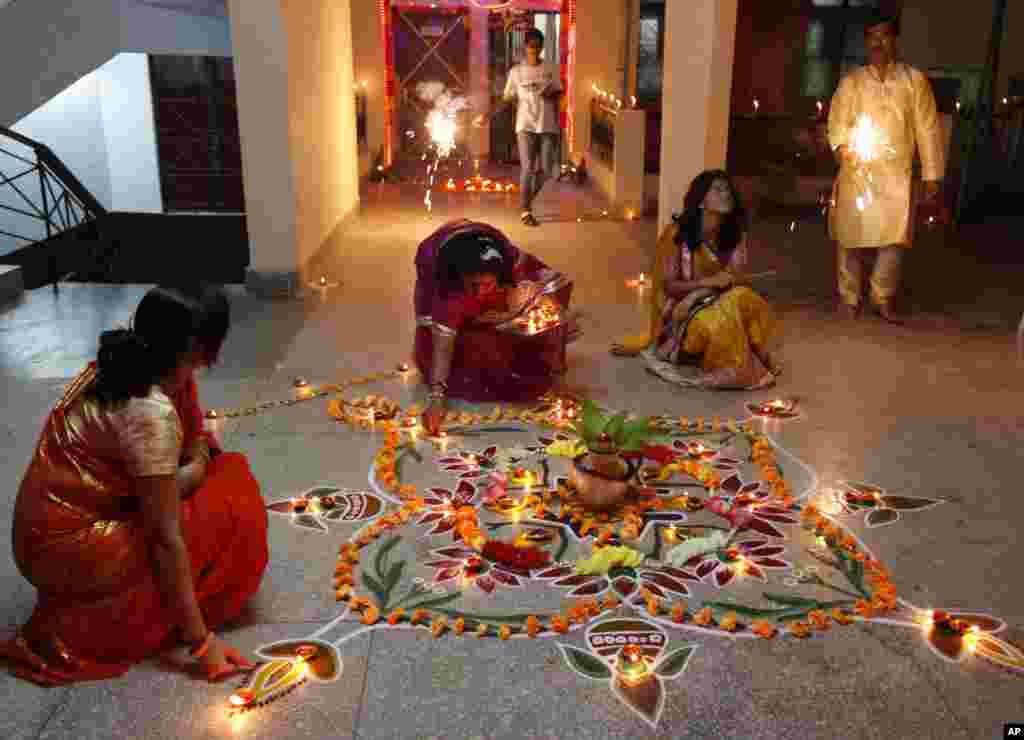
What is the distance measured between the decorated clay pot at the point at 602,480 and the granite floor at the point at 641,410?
72cm

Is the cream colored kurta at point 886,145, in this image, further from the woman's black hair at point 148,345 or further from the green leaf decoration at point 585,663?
the woman's black hair at point 148,345

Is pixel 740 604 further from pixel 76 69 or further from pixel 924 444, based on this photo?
pixel 76 69

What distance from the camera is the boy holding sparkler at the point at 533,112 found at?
8.51 metres

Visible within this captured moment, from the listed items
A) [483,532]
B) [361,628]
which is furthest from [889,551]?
[361,628]

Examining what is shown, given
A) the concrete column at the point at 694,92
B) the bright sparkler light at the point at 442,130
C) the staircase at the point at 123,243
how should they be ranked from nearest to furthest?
the concrete column at the point at 694,92, the staircase at the point at 123,243, the bright sparkler light at the point at 442,130

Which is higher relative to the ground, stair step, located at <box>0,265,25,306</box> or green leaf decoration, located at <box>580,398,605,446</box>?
green leaf decoration, located at <box>580,398,605,446</box>

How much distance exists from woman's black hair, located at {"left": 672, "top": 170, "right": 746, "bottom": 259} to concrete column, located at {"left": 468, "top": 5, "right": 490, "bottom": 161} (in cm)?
833

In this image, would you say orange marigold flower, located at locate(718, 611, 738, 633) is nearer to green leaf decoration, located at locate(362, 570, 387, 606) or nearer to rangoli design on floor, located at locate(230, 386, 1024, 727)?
rangoli design on floor, located at locate(230, 386, 1024, 727)

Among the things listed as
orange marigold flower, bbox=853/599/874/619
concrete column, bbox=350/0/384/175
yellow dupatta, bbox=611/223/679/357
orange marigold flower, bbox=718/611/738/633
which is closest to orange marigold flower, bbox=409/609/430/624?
orange marigold flower, bbox=718/611/738/633

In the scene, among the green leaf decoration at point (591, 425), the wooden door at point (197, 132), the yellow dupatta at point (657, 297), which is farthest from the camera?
the wooden door at point (197, 132)

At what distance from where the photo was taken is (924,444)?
4.07 meters

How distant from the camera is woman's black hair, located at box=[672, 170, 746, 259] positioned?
4.70 meters

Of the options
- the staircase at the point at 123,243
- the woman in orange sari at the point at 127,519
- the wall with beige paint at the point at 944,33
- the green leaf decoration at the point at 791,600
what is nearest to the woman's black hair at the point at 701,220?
the green leaf decoration at the point at 791,600

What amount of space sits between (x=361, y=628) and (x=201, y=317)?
3.27ft
